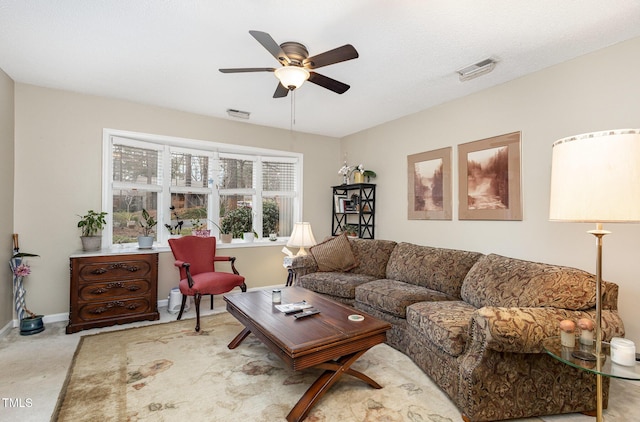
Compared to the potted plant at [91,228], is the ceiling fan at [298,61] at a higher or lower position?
higher

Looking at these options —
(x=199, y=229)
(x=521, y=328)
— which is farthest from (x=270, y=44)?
(x=199, y=229)

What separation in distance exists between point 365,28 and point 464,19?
0.69m

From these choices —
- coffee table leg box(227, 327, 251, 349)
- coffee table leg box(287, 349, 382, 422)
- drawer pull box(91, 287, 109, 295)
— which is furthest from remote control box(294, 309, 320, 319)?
drawer pull box(91, 287, 109, 295)

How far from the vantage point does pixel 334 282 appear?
3566 millimetres

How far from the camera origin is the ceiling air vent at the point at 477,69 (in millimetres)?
2784

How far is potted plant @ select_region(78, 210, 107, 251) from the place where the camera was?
11.6ft

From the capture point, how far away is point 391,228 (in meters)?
4.55

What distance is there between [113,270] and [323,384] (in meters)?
2.69

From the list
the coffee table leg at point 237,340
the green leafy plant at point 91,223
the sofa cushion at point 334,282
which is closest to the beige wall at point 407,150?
the green leafy plant at point 91,223

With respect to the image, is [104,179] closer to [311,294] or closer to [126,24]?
[126,24]

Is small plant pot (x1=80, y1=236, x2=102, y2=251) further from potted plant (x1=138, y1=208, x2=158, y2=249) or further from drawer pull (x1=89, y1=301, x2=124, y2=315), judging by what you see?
drawer pull (x1=89, y1=301, x2=124, y2=315)

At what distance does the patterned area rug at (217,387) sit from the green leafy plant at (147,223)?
148 cm

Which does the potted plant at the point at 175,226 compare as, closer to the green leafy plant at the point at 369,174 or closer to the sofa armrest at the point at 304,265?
the sofa armrest at the point at 304,265

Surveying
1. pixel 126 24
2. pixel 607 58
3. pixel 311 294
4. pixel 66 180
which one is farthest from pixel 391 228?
pixel 66 180
